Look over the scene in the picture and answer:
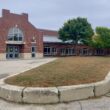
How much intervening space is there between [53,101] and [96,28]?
135 feet

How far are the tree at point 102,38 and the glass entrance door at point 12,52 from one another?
1752 cm

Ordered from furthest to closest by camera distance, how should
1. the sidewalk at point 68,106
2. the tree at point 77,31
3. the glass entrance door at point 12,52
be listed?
the tree at point 77,31 → the glass entrance door at point 12,52 → the sidewalk at point 68,106

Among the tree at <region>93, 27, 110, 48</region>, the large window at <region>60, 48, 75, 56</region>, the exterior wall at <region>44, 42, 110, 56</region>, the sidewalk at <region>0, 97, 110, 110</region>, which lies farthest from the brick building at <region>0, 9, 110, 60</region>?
the sidewalk at <region>0, 97, 110, 110</region>

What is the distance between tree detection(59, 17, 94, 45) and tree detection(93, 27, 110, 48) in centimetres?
213

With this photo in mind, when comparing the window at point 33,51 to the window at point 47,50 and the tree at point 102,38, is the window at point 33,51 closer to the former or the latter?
the window at point 47,50

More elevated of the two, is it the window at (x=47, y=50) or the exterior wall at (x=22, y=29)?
the exterior wall at (x=22, y=29)

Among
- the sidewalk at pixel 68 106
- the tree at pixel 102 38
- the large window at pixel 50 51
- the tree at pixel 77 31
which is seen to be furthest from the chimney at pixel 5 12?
the sidewalk at pixel 68 106

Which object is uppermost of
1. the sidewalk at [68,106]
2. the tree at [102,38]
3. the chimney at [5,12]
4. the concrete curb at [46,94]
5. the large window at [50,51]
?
the chimney at [5,12]

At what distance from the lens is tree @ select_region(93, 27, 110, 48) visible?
145ft

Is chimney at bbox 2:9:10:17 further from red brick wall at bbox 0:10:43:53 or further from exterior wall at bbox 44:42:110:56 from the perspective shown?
exterior wall at bbox 44:42:110:56

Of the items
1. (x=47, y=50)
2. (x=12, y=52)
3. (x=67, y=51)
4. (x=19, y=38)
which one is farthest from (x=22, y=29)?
(x=67, y=51)

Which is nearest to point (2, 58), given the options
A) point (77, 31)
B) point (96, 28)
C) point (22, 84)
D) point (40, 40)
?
point (40, 40)

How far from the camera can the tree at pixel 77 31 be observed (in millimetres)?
42188

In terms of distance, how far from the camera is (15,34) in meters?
35.1
